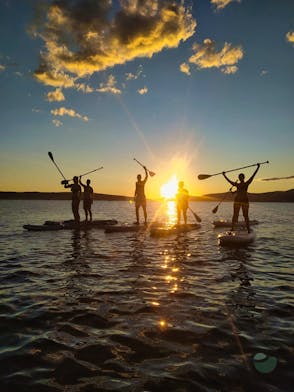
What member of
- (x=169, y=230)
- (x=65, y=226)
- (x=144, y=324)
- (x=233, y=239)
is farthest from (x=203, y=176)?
(x=144, y=324)

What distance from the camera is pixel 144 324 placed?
6.17 m

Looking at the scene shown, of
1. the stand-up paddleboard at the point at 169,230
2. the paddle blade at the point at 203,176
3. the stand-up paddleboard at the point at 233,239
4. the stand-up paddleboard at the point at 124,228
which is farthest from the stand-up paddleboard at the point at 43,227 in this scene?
the stand-up paddleboard at the point at 233,239

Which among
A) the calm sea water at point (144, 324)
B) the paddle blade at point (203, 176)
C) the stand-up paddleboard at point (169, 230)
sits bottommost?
the calm sea water at point (144, 324)

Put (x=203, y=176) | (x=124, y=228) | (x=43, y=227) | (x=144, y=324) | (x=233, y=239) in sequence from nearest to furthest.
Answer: (x=144, y=324), (x=233, y=239), (x=203, y=176), (x=124, y=228), (x=43, y=227)

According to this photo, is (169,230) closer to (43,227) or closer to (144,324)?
(43,227)

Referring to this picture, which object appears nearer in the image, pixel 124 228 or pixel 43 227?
pixel 124 228

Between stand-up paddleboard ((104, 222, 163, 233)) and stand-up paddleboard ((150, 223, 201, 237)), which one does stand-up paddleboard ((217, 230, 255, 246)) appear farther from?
stand-up paddleboard ((104, 222, 163, 233))

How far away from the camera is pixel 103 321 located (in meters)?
6.32

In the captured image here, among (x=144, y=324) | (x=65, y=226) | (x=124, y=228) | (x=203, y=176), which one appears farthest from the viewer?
(x=65, y=226)

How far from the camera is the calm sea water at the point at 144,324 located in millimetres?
4418

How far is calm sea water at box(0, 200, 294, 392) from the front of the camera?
A: 4.42 metres

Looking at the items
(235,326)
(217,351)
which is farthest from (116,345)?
(235,326)

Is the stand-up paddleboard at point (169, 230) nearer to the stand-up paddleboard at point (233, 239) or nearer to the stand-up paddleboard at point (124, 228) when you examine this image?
the stand-up paddleboard at point (124, 228)

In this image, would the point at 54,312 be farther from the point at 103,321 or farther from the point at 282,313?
the point at 282,313
